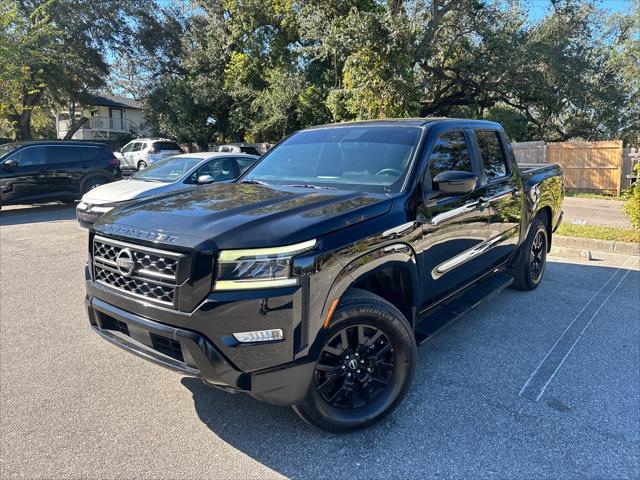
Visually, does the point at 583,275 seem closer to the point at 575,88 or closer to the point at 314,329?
the point at 314,329

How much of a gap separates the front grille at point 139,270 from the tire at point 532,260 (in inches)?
161

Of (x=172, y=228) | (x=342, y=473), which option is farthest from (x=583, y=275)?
(x=172, y=228)

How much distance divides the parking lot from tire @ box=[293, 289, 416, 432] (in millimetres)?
162

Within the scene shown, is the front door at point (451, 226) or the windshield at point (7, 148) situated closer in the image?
the front door at point (451, 226)

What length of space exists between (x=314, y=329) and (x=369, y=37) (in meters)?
14.8

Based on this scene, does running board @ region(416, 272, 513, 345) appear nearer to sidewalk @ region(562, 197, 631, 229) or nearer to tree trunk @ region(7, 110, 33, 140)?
sidewalk @ region(562, 197, 631, 229)

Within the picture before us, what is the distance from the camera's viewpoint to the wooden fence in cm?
1521

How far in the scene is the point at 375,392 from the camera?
115 inches

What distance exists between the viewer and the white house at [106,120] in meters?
46.5

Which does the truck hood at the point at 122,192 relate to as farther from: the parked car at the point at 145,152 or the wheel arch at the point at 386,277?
the parked car at the point at 145,152

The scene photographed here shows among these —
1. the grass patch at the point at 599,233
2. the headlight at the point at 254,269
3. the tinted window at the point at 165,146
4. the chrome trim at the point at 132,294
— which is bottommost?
the grass patch at the point at 599,233

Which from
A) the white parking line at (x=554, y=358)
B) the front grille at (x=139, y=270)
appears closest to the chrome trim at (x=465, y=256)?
the white parking line at (x=554, y=358)

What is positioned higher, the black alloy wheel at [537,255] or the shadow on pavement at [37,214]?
the black alloy wheel at [537,255]

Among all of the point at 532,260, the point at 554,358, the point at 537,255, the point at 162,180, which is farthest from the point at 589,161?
the point at 554,358
